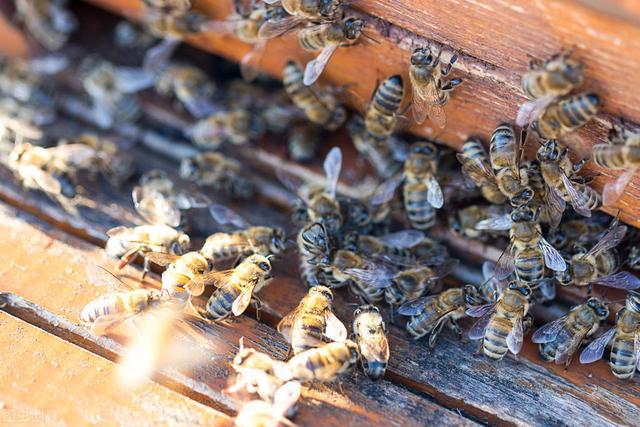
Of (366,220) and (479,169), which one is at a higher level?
(479,169)

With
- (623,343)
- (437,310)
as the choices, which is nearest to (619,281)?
(623,343)

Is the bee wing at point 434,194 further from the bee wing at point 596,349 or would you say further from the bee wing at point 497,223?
the bee wing at point 596,349

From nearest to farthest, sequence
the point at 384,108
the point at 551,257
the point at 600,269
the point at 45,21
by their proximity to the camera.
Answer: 1. the point at 551,257
2. the point at 600,269
3. the point at 384,108
4. the point at 45,21

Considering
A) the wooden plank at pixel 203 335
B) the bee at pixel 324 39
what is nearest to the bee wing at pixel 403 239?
the wooden plank at pixel 203 335

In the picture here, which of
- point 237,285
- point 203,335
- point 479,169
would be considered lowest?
point 203,335

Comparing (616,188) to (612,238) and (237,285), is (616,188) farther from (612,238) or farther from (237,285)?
(237,285)

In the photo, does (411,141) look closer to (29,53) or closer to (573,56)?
(573,56)

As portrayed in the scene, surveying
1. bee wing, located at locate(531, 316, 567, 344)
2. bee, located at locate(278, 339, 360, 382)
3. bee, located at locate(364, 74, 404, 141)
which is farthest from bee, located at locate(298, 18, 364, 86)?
bee wing, located at locate(531, 316, 567, 344)
